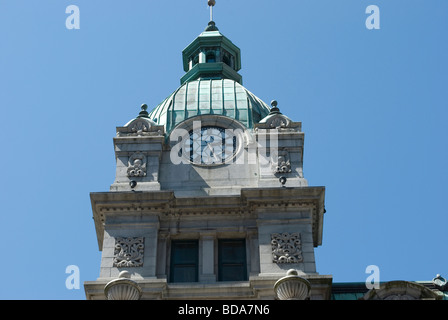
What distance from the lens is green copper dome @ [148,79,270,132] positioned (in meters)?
45.9

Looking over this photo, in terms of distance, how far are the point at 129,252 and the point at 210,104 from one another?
10.7 metres

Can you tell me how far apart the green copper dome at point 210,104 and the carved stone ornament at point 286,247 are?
305 inches

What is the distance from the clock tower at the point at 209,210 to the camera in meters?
37.7

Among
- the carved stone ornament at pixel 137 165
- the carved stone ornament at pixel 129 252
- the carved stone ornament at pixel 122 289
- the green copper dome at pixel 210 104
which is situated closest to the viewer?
the carved stone ornament at pixel 122 289

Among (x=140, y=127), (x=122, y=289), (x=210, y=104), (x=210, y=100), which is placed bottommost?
(x=122, y=289)

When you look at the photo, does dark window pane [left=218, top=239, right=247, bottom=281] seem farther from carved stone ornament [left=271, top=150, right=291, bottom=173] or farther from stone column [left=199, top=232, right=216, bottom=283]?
carved stone ornament [left=271, top=150, right=291, bottom=173]

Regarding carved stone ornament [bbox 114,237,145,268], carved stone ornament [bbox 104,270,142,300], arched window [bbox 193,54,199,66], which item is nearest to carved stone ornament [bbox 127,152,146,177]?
carved stone ornament [bbox 114,237,145,268]

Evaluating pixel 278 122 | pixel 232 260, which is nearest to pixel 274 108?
pixel 278 122

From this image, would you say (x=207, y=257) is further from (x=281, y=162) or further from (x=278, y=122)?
(x=278, y=122)

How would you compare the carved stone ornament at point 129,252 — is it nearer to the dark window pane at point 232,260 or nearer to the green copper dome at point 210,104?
the dark window pane at point 232,260

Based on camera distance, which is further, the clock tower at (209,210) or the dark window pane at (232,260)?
the dark window pane at (232,260)

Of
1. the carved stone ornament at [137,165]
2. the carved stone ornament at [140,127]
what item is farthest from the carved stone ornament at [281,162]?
the carved stone ornament at [140,127]

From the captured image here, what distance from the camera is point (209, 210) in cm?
4072
